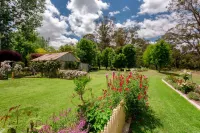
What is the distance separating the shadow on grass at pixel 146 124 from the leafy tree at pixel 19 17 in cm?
1351

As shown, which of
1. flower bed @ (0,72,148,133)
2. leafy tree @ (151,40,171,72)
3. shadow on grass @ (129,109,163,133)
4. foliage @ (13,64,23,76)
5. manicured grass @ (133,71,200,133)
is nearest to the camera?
flower bed @ (0,72,148,133)

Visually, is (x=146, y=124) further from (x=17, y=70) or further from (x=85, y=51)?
(x=85, y=51)

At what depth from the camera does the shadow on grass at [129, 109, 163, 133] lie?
4.35 metres

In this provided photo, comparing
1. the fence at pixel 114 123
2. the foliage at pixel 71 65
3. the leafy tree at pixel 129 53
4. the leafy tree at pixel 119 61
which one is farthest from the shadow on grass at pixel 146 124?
the leafy tree at pixel 129 53

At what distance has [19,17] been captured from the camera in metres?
15.9

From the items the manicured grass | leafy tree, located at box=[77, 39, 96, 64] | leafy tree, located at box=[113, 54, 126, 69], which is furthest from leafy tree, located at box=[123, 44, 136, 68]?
the manicured grass

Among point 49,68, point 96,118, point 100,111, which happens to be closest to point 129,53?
point 49,68

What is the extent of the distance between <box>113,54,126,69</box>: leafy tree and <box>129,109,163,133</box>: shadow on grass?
27.4m

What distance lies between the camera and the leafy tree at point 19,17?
1397 cm

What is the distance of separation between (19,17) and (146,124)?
54.1 feet

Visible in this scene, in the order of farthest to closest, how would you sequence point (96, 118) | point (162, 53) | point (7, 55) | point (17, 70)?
point (162, 53) < point (7, 55) < point (17, 70) < point (96, 118)

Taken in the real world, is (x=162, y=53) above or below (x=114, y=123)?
above

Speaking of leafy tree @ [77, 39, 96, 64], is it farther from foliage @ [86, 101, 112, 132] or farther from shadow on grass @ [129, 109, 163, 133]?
foliage @ [86, 101, 112, 132]

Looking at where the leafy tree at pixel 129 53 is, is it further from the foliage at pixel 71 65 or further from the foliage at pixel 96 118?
the foliage at pixel 96 118
